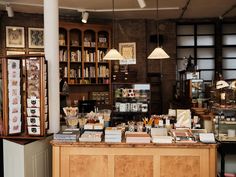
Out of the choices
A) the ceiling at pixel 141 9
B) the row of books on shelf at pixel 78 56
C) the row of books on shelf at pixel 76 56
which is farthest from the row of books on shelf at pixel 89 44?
the ceiling at pixel 141 9

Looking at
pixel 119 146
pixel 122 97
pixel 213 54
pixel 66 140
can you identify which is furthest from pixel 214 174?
pixel 213 54

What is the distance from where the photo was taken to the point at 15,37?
27.7 feet

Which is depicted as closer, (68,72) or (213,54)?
(68,72)

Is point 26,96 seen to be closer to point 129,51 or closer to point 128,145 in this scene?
point 128,145

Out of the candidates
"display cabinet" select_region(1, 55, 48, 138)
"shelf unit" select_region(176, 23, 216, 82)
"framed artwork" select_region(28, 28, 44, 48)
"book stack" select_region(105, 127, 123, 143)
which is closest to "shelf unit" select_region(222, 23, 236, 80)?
"shelf unit" select_region(176, 23, 216, 82)

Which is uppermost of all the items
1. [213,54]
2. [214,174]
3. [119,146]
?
[213,54]

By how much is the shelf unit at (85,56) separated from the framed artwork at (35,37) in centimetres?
57

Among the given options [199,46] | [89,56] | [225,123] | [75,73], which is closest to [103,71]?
[89,56]

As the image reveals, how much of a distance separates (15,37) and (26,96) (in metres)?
5.01

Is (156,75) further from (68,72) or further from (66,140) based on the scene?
(66,140)

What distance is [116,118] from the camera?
7.07 metres

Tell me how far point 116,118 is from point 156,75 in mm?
3049

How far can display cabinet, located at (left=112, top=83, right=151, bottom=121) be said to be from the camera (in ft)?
23.3

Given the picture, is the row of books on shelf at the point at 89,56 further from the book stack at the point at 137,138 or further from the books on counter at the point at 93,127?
the book stack at the point at 137,138
